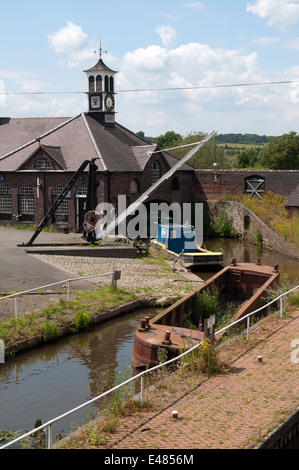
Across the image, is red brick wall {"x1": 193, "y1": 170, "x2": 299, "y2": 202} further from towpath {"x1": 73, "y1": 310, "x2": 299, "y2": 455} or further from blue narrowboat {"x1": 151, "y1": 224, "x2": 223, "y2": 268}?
towpath {"x1": 73, "y1": 310, "x2": 299, "y2": 455}

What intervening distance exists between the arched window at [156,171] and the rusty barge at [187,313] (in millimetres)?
16420

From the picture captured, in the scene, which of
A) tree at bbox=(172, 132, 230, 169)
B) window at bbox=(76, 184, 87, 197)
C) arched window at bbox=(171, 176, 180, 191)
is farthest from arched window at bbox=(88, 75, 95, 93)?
tree at bbox=(172, 132, 230, 169)

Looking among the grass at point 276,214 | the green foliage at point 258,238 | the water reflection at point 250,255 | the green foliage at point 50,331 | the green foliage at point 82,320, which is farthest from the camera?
the green foliage at point 258,238

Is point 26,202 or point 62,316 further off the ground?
point 26,202

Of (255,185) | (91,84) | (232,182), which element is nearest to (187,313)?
(91,84)

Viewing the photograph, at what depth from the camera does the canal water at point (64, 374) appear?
10883 mm

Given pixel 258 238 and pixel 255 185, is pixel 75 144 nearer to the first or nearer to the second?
pixel 258 238

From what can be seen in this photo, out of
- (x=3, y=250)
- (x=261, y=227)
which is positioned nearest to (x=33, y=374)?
(x=3, y=250)

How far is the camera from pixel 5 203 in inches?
1412

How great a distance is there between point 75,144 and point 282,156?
1262 inches

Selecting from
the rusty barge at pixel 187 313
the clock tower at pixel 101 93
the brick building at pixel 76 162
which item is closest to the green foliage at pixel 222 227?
the brick building at pixel 76 162

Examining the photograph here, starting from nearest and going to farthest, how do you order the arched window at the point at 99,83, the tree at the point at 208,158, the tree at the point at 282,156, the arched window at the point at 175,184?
the arched window at the point at 99,83 < the arched window at the point at 175,184 < the tree at the point at 208,158 < the tree at the point at 282,156

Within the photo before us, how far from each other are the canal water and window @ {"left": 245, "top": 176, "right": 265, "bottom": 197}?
23.7 metres

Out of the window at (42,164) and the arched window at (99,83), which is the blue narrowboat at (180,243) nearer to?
the window at (42,164)
